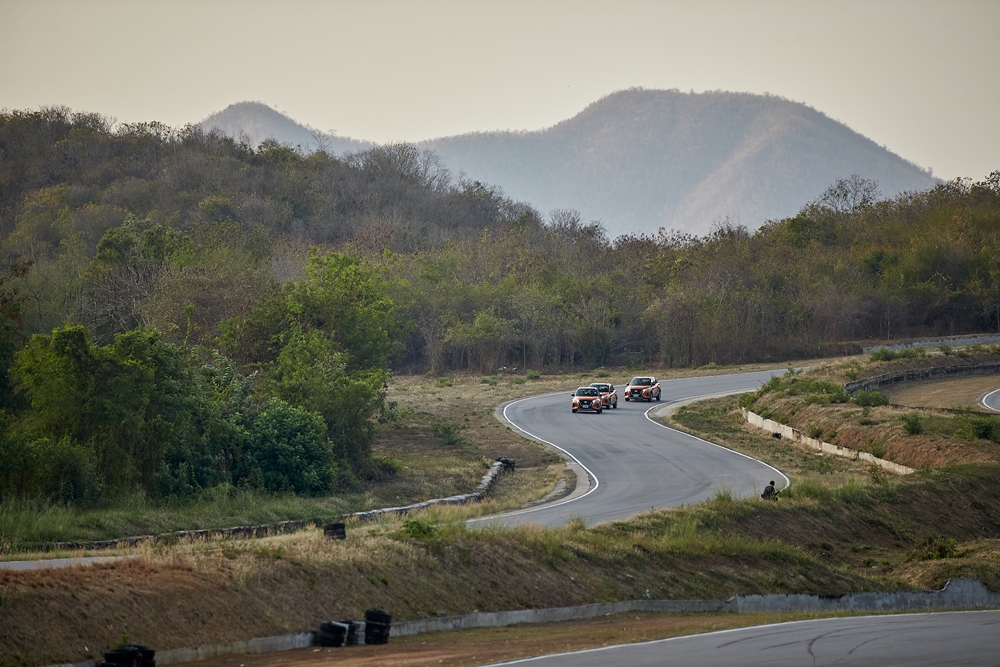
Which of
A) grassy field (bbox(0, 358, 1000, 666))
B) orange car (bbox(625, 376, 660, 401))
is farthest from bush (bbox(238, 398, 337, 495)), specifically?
orange car (bbox(625, 376, 660, 401))

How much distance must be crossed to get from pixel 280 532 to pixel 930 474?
70.6ft

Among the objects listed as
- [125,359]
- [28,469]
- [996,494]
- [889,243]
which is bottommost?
[996,494]

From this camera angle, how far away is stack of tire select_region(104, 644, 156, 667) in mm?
13547

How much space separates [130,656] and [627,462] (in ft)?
98.6

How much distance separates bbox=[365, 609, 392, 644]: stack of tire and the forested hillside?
1406 centimetres

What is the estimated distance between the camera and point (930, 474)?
35250mm

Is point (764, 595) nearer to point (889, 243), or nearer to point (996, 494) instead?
point (996, 494)

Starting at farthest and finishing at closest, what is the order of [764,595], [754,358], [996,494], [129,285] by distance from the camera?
[754,358] → [129,285] → [996,494] → [764,595]

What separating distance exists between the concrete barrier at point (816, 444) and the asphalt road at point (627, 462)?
13.5 feet

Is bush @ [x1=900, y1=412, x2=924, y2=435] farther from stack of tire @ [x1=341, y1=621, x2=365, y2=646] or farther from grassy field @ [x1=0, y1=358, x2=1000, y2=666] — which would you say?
stack of tire @ [x1=341, y1=621, x2=365, y2=646]

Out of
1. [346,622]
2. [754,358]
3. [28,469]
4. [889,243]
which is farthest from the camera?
[889,243]

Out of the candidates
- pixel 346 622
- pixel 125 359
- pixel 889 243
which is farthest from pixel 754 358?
pixel 346 622

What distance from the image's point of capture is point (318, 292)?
45.2 meters

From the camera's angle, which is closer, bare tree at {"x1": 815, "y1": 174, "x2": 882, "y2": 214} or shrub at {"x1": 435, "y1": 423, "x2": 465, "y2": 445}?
shrub at {"x1": 435, "y1": 423, "x2": 465, "y2": 445}
